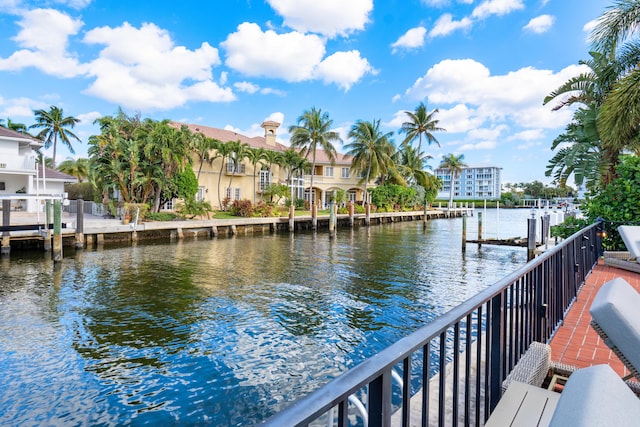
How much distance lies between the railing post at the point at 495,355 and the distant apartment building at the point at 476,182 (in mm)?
128792

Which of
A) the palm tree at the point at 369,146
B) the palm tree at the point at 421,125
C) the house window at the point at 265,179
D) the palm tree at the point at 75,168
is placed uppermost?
the palm tree at the point at 421,125

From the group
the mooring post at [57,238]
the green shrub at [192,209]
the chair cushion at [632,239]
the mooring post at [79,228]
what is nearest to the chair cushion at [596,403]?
the chair cushion at [632,239]

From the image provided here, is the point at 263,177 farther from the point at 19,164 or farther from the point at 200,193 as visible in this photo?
the point at 19,164

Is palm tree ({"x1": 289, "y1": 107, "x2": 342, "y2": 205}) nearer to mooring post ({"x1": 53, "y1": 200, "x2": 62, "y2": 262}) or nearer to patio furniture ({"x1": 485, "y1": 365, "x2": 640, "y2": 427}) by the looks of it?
mooring post ({"x1": 53, "y1": 200, "x2": 62, "y2": 262})

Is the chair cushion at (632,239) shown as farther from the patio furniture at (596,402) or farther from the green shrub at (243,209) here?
the green shrub at (243,209)

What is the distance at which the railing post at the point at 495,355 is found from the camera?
2.57 m

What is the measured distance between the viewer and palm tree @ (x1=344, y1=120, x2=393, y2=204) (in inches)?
1663

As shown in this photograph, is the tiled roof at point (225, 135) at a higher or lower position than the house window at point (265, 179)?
higher

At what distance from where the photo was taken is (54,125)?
155 ft

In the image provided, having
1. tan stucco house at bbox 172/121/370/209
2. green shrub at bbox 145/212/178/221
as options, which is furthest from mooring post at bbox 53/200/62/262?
tan stucco house at bbox 172/121/370/209

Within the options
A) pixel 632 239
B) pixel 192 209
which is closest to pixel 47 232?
pixel 192 209

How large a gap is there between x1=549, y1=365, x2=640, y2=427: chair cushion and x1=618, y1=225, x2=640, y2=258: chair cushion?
554cm

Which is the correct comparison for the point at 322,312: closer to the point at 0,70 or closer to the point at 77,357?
the point at 77,357

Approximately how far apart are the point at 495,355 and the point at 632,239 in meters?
4.90
